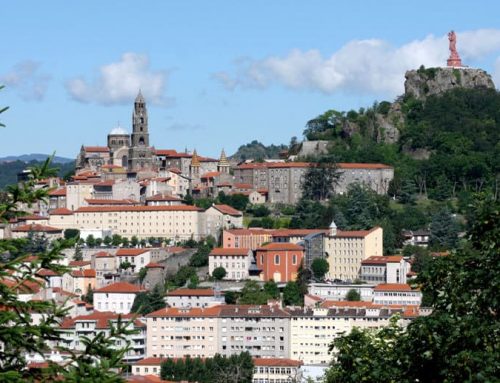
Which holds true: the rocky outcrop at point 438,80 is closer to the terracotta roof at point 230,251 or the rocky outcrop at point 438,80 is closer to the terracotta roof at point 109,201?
the terracotta roof at point 109,201

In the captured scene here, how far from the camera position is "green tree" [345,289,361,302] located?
2938 inches

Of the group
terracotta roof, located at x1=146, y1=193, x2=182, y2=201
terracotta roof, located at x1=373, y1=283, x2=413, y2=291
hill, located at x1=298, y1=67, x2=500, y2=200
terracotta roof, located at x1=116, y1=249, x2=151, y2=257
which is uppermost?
hill, located at x1=298, y1=67, x2=500, y2=200

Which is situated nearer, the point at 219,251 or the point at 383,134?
the point at 219,251

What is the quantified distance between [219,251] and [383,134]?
29433 mm

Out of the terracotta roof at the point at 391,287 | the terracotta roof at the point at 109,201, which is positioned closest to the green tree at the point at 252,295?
the terracotta roof at the point at 391,287

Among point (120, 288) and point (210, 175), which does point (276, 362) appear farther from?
point (210, 175)

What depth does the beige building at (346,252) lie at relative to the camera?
7875 cm

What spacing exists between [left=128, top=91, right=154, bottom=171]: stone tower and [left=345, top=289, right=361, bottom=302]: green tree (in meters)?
26.6

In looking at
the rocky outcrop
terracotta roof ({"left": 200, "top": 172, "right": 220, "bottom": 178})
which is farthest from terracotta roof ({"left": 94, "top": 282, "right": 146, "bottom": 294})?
the rocky outcrop

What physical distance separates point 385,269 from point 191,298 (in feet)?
35.6

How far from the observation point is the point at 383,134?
104m

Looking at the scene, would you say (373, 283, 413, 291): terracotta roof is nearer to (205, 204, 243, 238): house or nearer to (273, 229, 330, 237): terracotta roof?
(273, 229, 330, 237): terracotta roof

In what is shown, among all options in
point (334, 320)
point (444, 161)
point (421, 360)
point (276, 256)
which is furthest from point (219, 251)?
point (421, 360)

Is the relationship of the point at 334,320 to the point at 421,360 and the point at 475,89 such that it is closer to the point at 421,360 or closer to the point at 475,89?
the point at 475,89
